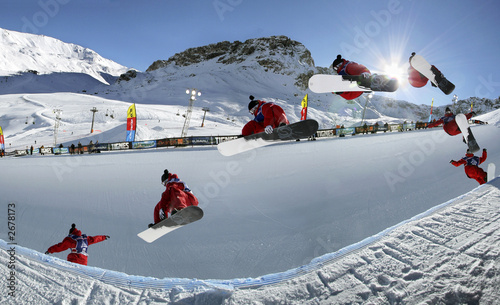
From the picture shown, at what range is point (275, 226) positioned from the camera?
5.89m

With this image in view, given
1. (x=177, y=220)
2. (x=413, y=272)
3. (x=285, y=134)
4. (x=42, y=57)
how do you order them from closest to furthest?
(x=413, y=272) < (x=177, y=220) < (x=285, y=134) < (x=42, y=57)

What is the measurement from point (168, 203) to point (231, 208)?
10.5 feet

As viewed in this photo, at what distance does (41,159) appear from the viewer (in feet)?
32.1

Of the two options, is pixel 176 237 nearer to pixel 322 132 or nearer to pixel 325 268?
pixel 325 268

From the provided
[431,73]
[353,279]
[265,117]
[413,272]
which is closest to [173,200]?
[265,117]

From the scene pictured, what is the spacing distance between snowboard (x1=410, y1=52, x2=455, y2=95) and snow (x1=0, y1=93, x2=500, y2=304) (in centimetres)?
165

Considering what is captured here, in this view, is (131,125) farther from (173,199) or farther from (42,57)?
(42,57)

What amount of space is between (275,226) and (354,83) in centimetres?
400

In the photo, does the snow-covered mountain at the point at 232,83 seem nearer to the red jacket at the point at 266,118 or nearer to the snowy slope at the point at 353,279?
the red jacket at the point at 266,118

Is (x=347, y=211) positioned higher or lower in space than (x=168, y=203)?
lower

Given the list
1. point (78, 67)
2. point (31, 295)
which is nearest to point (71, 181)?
point (31, 295)

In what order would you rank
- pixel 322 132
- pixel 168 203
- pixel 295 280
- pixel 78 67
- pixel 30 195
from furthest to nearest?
1. pixel 78 67
2. pixel 322 132
3. pixel 30 195
4. pixel 168 203
5. pixel 295 280

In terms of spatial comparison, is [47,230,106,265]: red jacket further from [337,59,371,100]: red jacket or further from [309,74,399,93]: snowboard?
[337,59,371,100]: red jacket

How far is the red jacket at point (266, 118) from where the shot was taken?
3373 millimetres
